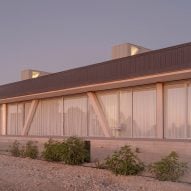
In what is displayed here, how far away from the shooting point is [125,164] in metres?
11.3

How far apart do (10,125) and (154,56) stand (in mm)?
15155

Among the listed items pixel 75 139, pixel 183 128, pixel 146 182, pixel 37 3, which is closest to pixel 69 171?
pixel 75 139

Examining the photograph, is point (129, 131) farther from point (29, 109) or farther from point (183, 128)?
point (29, 109)

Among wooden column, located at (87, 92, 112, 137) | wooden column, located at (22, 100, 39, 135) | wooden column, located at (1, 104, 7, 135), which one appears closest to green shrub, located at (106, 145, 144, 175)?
wooden column, located at (87, 92, 112, 137)

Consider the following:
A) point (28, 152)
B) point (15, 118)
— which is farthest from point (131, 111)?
point (15, 118)

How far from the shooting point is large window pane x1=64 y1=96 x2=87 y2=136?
1935 cm

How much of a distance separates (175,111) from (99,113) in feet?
14.6

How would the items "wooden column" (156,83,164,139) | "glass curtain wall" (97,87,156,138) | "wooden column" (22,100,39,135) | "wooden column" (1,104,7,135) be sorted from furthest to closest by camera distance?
"wooden column" (1,104,7,135) → "wooden column" (22,100,39,135) → "glass curtain wall" (97,87,156,138) → "wooden column" (156,83,164,139)

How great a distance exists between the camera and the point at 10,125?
2586 centimetres

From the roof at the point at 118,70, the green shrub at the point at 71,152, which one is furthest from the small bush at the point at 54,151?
the roof at the point at 118,70

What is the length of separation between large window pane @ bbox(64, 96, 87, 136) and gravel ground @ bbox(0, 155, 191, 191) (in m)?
6.07

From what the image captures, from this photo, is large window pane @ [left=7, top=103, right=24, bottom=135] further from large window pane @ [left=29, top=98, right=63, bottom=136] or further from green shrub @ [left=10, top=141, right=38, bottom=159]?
green shrub @ [left=10, top=141, right=38, bottom=159]

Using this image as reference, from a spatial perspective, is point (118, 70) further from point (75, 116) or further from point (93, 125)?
point (75, 116)

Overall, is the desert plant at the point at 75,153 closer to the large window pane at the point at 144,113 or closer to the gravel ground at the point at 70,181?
the gravel ground at the point at 70,181
